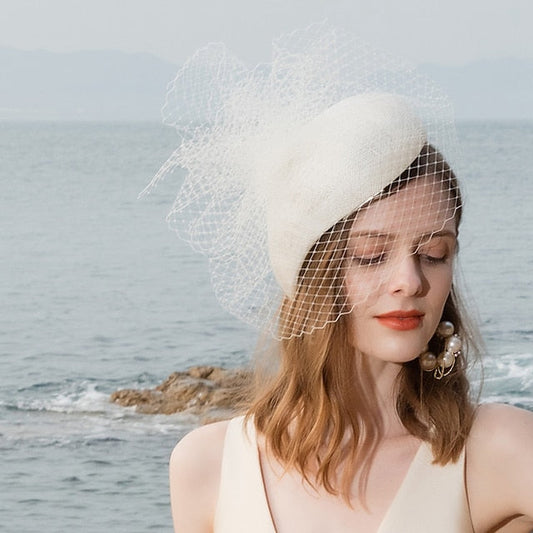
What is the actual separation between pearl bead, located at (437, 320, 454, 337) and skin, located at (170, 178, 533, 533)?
0.08m

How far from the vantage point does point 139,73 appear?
61.9 ft

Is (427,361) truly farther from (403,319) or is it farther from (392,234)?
(392,234)

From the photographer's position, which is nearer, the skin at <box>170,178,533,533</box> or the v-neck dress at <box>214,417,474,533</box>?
the skin at <box>170,178,533,533</box>

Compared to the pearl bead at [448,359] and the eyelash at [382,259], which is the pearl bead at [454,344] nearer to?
the pearl bead at [448,359]

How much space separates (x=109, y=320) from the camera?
1265 centimetres

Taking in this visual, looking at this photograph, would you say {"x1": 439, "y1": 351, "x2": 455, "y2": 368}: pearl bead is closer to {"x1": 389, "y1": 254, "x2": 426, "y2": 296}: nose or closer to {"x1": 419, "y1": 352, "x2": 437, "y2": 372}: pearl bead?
{"x1": 419, "y1": 352, "x2": 437, "y2": 372}: pearl bead

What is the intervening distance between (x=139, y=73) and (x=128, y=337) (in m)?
7.44

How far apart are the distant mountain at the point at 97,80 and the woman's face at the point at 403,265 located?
16.2 metres

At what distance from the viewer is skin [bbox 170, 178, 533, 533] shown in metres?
1.85

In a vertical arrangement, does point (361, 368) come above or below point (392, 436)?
above

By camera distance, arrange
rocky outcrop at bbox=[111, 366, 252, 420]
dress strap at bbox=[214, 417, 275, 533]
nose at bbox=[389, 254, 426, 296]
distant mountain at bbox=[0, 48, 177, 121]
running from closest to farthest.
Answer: nose at bbox=[389, 254, 426, 296] < dress strap at bbox=[214, 417, 275, 533] < rocky outcrop at bbox=[111, 366, 252, 420] < distant mountain at bbox=[0, 48, 177, 121]

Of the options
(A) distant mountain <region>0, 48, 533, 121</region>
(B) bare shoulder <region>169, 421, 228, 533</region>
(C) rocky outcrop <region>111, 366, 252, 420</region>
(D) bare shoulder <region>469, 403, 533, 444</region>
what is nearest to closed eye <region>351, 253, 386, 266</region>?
(D) bare shoulder <region>469, 403, 533, 444</region>

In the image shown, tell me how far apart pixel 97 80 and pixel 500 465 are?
17.7 meters

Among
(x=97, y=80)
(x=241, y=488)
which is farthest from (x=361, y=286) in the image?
(x=97, y=80)
